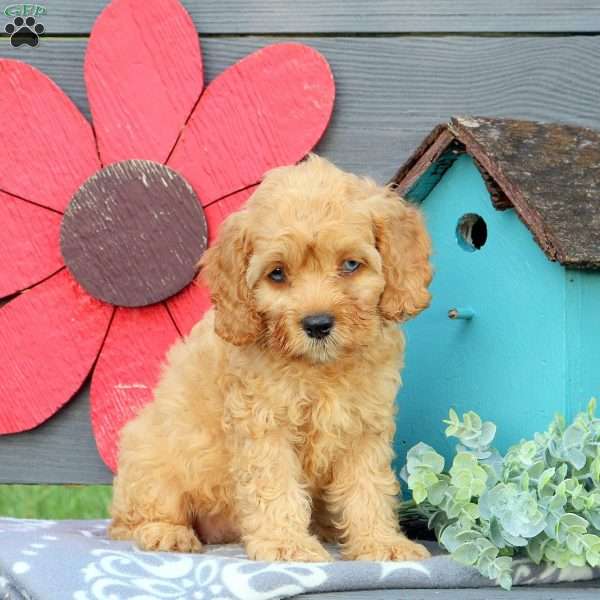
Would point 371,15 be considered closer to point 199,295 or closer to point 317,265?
point 199,295

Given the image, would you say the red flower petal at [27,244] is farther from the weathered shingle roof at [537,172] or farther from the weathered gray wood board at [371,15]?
the weathered shingle roof at [537,172]

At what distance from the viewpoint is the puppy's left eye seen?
11.5 feet

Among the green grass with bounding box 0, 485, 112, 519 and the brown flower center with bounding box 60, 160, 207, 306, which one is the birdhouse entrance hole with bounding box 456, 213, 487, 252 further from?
the green grass with bounding box 0, 485, 112, 519

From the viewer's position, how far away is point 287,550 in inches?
136

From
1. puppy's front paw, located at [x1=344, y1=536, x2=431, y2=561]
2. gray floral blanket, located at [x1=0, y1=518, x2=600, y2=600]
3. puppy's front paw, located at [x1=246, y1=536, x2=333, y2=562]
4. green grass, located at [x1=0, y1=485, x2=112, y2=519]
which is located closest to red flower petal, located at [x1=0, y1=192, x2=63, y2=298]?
green grass, located at [x1=0, y1=485, x2=112, y2=519]

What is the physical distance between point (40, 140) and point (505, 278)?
2.19 meters

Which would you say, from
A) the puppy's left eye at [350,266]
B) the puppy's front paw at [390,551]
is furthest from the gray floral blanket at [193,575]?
the puppy's left eye at [350,266]

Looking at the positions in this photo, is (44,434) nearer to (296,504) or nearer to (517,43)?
(296,504)

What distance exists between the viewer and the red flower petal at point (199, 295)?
477 cm

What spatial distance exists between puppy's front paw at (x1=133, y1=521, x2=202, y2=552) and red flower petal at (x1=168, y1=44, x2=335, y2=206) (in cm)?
153

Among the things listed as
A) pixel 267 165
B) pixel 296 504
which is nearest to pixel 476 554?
pixel 296 504

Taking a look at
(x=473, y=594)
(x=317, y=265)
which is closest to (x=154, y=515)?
(x=317, y=265)

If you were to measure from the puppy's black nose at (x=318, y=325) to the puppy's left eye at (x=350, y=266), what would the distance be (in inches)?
8.4

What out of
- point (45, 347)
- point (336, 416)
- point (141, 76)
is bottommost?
point (45, 347)
